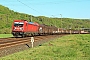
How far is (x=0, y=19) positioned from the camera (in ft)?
346

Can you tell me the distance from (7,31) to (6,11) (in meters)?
92.3

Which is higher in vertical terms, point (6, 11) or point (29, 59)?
point (6, 11)

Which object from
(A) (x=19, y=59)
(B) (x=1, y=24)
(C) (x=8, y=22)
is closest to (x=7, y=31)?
(B) (x=1, y=24)

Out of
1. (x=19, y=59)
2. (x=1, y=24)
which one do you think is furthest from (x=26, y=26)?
(x=1, y=24)

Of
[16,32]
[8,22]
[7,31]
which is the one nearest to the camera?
[16,32]

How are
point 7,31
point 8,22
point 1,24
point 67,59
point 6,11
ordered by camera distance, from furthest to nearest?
point 6,11, point 8,22, point 1,24, point 7,31, point 67,59

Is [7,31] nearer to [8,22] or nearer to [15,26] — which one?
[8,22]

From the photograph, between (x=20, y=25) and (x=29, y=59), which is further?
(x=20, y=25)

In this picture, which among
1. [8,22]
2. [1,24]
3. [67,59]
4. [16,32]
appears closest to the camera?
[67,59]

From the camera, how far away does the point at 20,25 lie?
45.2 m

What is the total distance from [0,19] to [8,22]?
467 inches

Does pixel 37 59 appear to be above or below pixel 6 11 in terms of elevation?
below

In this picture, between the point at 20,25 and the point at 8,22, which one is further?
the point at 8,22

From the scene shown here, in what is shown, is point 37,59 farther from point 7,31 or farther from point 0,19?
point 0,19
